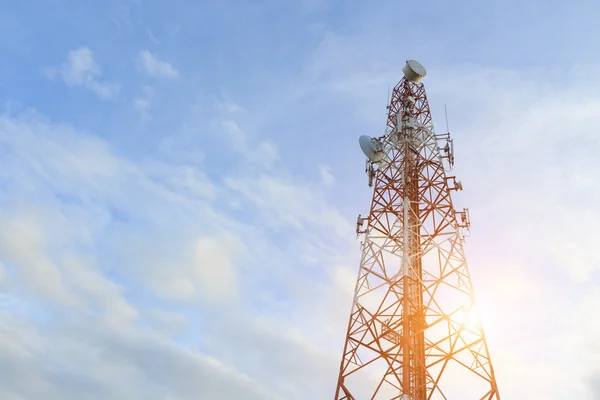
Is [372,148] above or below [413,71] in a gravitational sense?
below

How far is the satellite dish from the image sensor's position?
26.7 metres

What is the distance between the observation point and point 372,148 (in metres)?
26.9

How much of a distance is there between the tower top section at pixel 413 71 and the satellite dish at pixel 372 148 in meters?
5.38

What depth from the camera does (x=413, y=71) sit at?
28922 millimetres

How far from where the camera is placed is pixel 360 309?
20406 millimetres

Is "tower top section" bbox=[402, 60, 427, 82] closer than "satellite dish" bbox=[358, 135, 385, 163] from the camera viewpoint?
No

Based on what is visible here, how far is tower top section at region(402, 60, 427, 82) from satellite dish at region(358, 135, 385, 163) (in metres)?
5.38

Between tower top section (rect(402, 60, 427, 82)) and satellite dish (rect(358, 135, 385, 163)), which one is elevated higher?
tower top section (rect(402, 60, 427, 82))

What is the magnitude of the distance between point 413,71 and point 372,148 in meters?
6.27

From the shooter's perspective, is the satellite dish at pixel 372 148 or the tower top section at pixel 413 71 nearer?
the satellite dish at pixel 372 148

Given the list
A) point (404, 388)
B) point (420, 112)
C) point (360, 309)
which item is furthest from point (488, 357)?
point (420, 112)

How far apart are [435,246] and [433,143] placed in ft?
23.0

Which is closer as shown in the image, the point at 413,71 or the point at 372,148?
the point at 372,148

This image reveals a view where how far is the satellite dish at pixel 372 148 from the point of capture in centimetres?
2667
